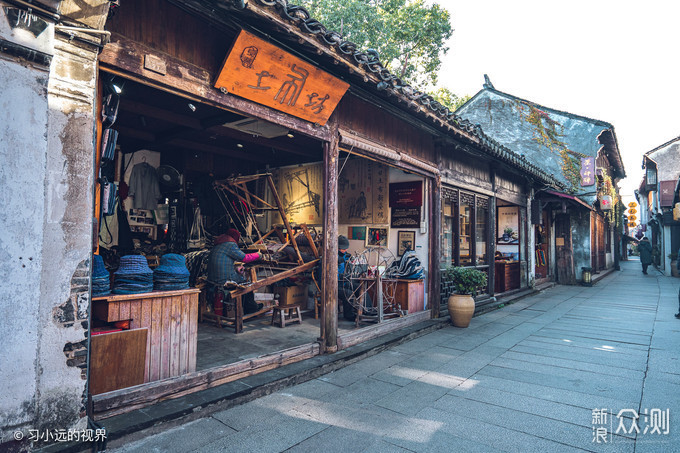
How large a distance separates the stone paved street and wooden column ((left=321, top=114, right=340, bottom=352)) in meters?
0.59

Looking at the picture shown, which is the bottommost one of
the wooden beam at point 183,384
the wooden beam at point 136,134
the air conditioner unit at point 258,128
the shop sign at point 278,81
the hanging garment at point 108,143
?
the wooden beam at point 183,384

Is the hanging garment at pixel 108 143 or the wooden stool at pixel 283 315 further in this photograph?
the wooden stool at pixel 283 315

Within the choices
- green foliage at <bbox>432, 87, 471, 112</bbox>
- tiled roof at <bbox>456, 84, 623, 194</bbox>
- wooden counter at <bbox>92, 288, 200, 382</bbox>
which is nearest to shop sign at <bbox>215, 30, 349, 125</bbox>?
wooden counter at <bbox>92, 288, 200, 382</bbox>

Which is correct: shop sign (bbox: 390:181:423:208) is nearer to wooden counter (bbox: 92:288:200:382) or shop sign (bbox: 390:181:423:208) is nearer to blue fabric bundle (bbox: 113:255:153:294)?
wooden counter (bbox: 92:288:200:382)

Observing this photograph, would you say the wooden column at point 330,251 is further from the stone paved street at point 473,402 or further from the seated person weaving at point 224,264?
the seated person weaving at point 224,264

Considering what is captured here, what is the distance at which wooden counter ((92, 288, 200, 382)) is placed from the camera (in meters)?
3.38

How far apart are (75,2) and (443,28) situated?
21777 millimetres

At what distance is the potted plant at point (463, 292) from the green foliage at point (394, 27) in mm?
15669

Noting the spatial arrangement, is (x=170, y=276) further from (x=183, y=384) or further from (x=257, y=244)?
(x=257, y=244)

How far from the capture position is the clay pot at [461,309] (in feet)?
24.4

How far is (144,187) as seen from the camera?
7.92 m

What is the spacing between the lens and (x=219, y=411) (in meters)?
3.59

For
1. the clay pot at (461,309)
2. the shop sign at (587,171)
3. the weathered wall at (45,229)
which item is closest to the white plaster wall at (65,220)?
the weathered wall at (45,229)

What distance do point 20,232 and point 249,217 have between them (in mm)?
6117
